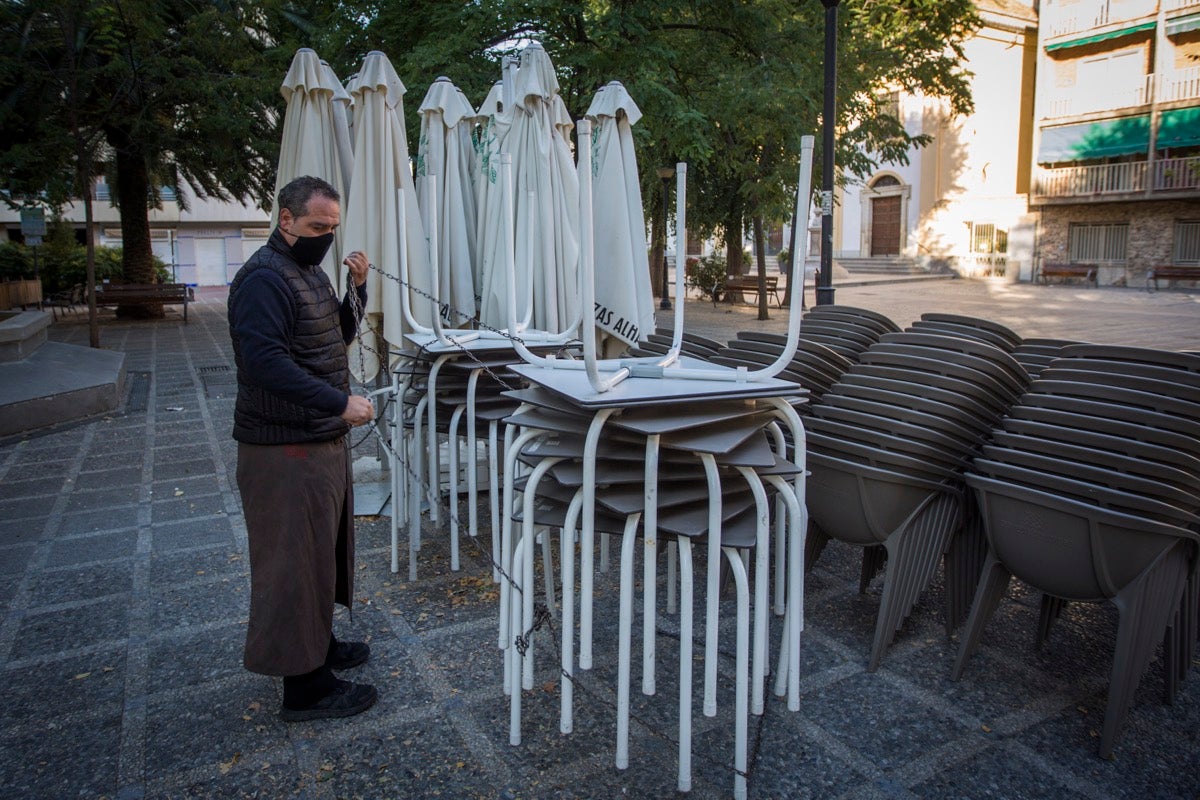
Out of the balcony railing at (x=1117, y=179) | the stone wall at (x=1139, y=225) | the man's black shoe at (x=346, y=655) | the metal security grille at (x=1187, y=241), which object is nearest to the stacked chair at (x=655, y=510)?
the man's black shoe at (x=346, y=655)

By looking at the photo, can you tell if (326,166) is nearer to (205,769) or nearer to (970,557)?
(205,769)

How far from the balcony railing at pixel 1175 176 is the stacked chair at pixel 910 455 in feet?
93.7

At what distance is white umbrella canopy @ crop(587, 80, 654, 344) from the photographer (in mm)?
4883

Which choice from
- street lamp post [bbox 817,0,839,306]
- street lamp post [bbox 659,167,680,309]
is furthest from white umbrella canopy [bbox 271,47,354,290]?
street lamp post [bbox 659,167,680,309]

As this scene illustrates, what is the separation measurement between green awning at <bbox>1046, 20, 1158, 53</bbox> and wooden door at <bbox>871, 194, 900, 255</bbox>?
755 centimetres

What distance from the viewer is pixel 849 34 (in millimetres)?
14102

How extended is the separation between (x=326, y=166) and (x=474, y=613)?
2.70 meters

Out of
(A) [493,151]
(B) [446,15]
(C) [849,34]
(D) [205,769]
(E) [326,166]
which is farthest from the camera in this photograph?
(C) [849,34]

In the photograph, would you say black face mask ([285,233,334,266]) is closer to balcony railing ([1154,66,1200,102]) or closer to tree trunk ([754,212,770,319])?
tree trunk ([754,212,770,319])

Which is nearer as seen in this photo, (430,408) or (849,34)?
(430,408)

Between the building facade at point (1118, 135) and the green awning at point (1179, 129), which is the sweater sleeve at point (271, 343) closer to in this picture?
the building facade at point (1118, 135)

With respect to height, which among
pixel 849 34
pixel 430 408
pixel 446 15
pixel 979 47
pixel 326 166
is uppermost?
pixel 979 47

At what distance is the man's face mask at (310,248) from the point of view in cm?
282

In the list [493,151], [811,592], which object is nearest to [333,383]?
[811,592]
